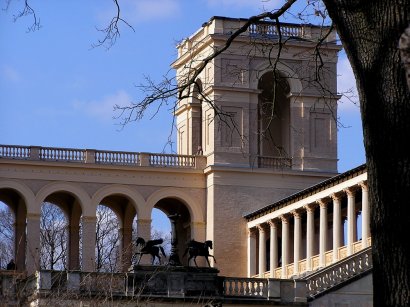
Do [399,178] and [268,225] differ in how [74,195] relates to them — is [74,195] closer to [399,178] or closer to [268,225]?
[268,225]

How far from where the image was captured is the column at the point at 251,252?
207 ft

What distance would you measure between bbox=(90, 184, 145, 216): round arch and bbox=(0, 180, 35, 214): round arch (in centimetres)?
324

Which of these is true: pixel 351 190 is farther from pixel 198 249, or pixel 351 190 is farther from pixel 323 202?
pixel 198 249

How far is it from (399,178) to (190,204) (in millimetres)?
54311

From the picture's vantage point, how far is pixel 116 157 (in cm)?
6438

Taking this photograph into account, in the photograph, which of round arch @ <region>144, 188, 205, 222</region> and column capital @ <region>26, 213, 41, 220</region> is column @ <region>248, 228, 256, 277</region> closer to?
round arch @ <region>144, 188, 205, 222</region>

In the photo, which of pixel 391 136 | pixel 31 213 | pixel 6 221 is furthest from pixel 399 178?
pixel 6 221

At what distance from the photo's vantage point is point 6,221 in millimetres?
95688

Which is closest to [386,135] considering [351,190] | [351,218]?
[351,218]

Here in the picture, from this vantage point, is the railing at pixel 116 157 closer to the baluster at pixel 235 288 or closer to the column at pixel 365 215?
the column at pixel 365 215

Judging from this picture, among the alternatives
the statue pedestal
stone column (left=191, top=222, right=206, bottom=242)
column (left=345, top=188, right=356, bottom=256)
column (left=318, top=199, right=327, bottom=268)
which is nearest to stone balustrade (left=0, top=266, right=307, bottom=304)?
the statue pedestal

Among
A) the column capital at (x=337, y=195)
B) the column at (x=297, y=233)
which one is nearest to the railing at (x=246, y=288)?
the column capital at (x=337, y=195)

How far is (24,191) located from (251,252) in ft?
37.7

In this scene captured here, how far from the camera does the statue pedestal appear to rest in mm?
45594
